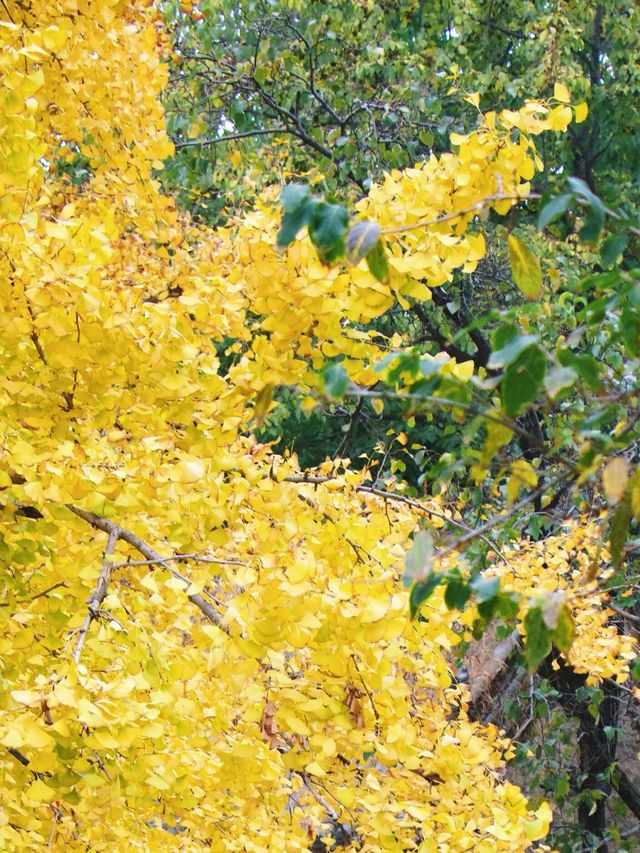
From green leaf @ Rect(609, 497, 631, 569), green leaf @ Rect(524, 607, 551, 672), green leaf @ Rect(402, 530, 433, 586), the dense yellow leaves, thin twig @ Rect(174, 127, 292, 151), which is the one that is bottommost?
the dense yellow leaves

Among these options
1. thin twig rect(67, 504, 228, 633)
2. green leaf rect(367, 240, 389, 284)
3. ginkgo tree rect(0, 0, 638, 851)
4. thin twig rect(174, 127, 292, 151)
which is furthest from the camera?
thin twig rect(174, 127, 292, 151)

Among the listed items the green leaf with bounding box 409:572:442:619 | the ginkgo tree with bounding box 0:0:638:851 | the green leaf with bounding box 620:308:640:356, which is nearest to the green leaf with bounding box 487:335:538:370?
the green leaf with bounding box 620:308:640:356

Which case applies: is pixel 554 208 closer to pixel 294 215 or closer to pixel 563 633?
pixel 294 215

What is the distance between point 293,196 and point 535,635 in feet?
1.69

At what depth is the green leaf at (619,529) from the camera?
3.32ft

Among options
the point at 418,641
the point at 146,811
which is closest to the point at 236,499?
the point at 418,641

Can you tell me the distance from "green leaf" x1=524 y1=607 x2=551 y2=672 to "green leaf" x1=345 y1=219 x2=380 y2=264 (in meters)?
0.39

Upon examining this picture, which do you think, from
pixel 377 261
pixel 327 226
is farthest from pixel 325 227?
pixel 377 261

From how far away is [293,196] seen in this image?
3.40 feet

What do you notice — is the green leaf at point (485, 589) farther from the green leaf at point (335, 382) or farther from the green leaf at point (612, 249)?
the green leaf at point (612, 249)

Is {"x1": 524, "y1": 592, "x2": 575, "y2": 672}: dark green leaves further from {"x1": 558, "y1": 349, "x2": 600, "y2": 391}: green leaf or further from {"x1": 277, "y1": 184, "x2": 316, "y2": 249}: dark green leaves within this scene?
{"x1": 277, "y1": 184, "x2": 316, "y2": 249}: dark green leaves

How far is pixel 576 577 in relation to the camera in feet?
12.2

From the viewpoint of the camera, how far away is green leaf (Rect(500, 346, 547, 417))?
0.95 metres

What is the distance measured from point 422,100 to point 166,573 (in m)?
3.33
